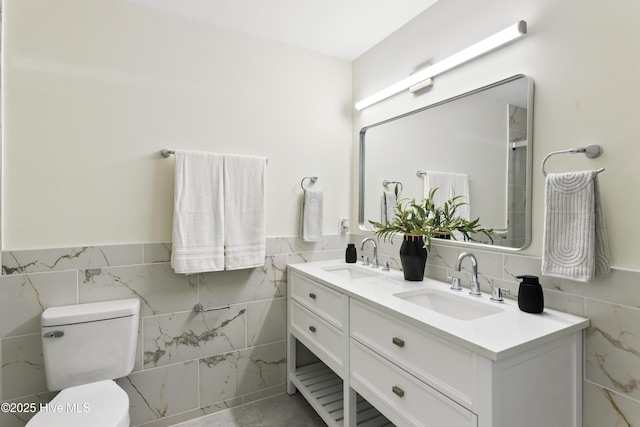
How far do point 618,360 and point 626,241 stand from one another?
38 centimetres

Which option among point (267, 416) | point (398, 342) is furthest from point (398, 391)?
point (267, 416)

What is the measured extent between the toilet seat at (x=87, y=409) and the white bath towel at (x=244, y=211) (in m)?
0.74

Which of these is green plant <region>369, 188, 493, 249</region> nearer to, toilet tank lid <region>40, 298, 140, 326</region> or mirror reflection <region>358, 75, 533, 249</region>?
mirror reflection <region>358, 75, 533, 249</region>

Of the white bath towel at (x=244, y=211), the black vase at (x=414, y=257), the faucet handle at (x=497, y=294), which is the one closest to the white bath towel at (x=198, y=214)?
the white bath towel at (x=244, y=211)

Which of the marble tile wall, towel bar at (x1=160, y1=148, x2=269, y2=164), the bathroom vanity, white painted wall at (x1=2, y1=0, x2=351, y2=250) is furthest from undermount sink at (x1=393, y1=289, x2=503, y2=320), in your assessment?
towel bar at (x1=160, y1=148, x2=269, y2=164)

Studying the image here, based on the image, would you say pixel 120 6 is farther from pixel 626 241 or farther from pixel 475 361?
pixel 626 241

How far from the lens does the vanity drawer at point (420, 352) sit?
0.89m

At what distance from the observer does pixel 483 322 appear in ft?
3.36

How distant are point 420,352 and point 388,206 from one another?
111cm

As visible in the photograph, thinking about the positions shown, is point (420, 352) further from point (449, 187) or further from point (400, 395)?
point (449, 187)

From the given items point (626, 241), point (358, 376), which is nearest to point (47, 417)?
point (358, 376)

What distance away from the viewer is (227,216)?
1.78 m

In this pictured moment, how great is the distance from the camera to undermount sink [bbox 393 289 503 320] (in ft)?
4.07

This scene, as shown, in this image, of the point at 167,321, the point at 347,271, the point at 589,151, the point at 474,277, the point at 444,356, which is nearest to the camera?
the point at 444,356
